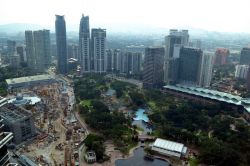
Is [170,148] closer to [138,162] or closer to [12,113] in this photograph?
[138,162]

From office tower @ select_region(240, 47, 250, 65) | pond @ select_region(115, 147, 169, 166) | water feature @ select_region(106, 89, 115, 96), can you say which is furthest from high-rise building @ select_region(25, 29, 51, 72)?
office tower @ select_region(240, 47, 250, 65)

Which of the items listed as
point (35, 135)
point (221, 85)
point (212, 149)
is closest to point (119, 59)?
point (221, 85)

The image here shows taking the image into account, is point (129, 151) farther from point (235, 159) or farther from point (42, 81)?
point (42, 81)

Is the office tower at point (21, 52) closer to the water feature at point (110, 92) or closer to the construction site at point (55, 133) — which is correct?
the construction site at point (55, 133)

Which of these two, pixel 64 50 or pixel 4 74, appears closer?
pixel 4 74

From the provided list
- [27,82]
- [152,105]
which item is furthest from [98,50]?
[152,105]

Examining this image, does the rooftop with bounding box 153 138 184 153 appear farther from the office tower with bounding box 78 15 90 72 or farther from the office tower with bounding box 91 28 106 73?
the office tower with bounding box 78 15 90 72
